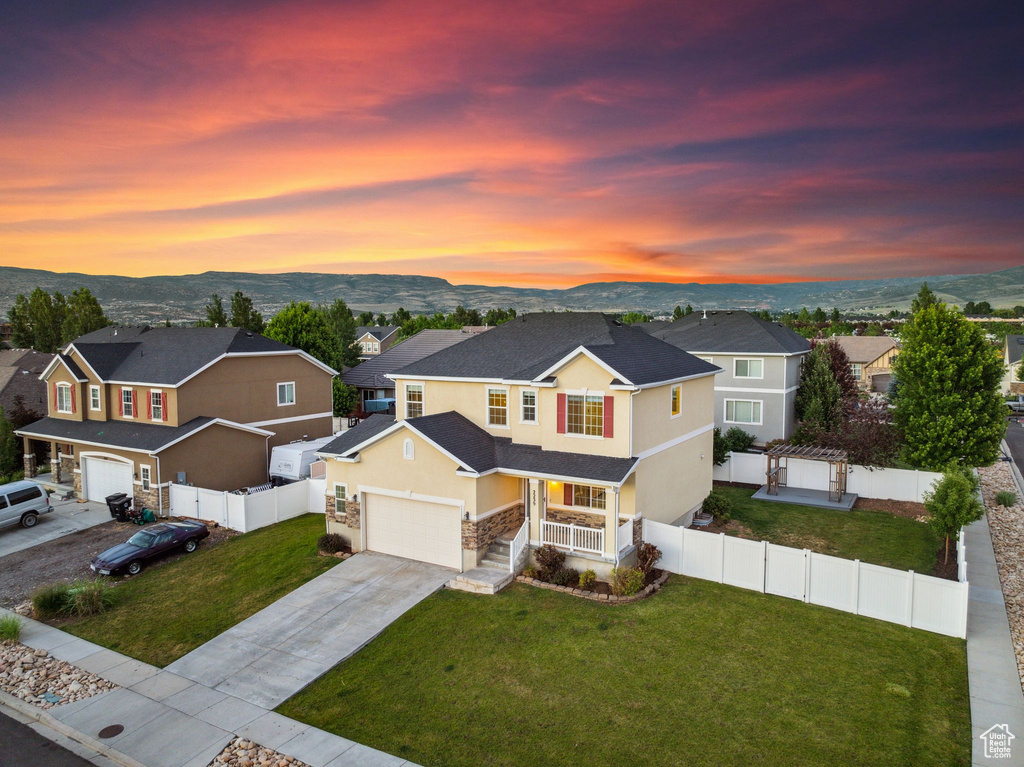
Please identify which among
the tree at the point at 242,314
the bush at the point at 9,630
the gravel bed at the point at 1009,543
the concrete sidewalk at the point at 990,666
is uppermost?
the tree at the point at 242,314

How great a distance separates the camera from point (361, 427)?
Result: 23.7m

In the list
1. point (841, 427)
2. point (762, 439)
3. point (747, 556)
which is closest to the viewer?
point (747, 556)

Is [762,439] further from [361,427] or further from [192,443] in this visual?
[192,443]

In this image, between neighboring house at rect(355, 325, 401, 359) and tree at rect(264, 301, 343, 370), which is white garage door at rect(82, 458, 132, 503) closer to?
tree at rect(264, 301, 343, 370)

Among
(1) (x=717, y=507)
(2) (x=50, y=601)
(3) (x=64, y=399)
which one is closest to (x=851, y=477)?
(1) (x=717, y=507)

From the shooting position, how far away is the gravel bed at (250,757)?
11383 mm

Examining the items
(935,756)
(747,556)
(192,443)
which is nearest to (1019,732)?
(935,756)

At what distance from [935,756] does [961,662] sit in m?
4.05

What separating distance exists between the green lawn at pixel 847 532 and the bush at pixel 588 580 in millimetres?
8050

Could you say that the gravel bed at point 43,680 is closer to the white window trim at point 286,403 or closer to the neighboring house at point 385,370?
the white window trim at point 286,403

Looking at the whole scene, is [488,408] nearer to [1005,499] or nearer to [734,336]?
[734,336]

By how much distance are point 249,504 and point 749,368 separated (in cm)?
2769

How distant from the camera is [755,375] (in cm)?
3553

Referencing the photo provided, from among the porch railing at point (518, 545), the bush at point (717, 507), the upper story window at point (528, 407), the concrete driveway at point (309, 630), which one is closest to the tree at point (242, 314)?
the concrete driveway at point (309, 630)
